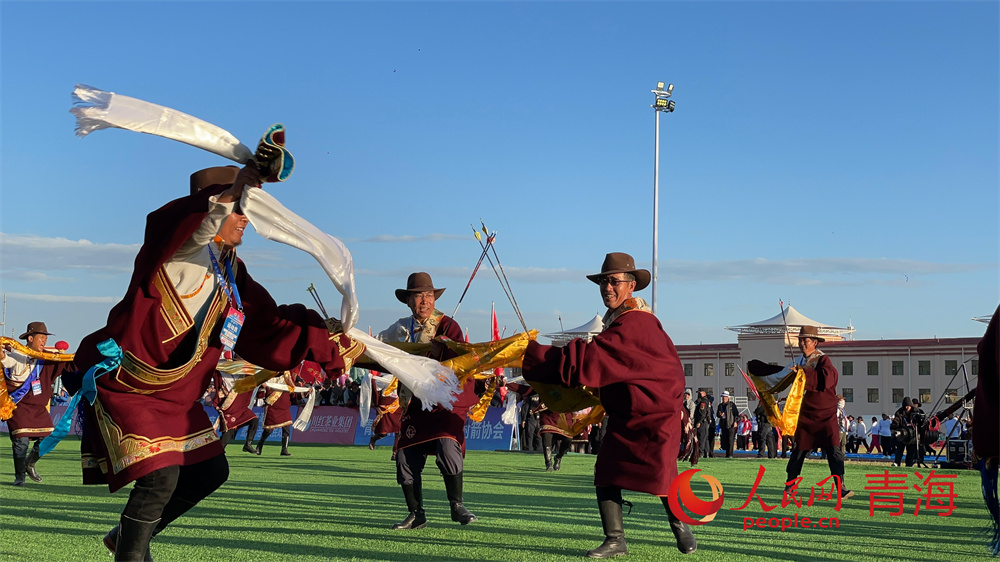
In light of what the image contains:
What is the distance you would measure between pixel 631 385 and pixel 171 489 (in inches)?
117

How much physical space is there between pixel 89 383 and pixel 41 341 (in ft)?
28.8

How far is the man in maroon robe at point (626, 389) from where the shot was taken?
251 inches

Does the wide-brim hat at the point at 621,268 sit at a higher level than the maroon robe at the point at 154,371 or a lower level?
higher

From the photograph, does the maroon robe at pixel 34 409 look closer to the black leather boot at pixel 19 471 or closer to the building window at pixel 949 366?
the black leather boot at pixel 19 471

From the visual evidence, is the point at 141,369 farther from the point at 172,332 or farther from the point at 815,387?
the point at 815,387

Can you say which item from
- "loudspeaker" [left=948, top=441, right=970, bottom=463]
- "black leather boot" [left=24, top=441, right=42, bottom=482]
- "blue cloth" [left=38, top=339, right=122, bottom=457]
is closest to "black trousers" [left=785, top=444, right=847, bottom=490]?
"blue cloth" [left=38, top=339, right=122, bottom=457]

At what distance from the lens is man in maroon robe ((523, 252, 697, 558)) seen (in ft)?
20.9

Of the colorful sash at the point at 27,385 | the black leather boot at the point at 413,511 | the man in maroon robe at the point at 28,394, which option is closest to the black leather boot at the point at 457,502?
the black leather boot at the point at 413,511

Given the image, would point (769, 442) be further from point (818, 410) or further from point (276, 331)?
point (276, 331)

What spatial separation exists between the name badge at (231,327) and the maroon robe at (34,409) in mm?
8495

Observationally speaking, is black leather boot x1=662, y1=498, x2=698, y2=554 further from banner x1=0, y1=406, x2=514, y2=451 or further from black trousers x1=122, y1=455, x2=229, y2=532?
banner x1=0, y1=406, x2=514, y2=451

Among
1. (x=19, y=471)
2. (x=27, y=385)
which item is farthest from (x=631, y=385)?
(x=19, y=471)

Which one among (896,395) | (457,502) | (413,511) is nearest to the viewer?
(413,511)

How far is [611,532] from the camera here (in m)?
6.75
